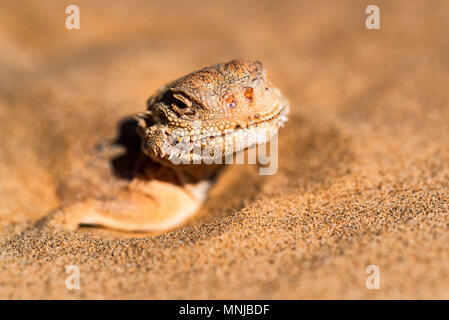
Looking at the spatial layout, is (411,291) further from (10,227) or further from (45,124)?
(45,124)

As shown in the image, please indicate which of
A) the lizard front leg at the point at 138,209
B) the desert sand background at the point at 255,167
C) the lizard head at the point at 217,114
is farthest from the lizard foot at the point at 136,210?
the lizard head at the point at 217,114

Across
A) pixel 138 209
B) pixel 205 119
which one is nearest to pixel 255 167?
pixel 138 209

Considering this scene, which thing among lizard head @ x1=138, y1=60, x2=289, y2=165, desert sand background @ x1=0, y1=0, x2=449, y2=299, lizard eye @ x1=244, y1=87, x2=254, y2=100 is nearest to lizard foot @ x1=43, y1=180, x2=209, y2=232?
desert sand background @ x1=0, y1=0, x2=449, y2=299

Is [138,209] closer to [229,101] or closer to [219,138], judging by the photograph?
[219,138]

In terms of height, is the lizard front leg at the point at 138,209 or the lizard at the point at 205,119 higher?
the lizard at the point at 205,119

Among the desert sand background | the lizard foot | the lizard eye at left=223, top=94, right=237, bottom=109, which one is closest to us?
the desert sand background

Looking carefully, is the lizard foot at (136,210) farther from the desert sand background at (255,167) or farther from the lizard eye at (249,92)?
the lizard eye at (249,92)

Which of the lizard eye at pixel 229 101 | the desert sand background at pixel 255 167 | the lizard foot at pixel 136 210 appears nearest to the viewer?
the desert sand background at pixel 255 167

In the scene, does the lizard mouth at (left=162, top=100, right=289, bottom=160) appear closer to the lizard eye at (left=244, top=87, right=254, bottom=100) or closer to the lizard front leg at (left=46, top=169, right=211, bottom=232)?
the lizard eye at (left=244, top=87, right=254, bottom=100)
